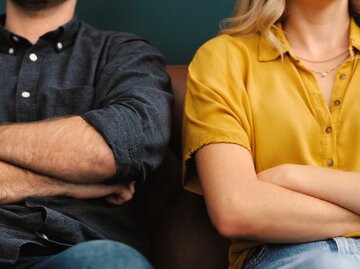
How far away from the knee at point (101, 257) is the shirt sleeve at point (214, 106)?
0.30 meters

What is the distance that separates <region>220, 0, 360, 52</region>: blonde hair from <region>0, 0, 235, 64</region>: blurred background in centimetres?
36

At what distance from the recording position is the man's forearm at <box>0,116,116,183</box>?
1.22 m

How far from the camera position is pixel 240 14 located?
147 centimetres

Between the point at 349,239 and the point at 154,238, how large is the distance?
1.63 feet

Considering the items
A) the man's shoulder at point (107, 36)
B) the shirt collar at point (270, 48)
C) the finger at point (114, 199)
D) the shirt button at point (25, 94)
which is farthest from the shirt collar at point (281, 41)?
the shirt button at point (25, 94)

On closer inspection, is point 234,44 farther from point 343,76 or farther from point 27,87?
point 27,87

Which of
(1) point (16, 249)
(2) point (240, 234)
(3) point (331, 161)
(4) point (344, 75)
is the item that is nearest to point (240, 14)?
(4) point (344, 75)

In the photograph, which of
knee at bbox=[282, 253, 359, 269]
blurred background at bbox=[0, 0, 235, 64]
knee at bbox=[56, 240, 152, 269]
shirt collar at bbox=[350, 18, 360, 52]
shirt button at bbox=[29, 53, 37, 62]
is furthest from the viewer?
blurred background at bbox=[0, 0, 235, 64]

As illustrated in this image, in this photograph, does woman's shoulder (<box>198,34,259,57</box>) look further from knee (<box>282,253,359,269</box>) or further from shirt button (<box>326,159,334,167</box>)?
knee (<box>282,253,359,269</box>)

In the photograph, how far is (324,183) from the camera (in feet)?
3.77

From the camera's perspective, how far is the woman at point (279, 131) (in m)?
1.14

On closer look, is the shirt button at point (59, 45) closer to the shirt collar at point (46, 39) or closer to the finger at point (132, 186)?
the shirt collar at point (46, 39)

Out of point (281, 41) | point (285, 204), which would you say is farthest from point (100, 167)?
point (281, 41)

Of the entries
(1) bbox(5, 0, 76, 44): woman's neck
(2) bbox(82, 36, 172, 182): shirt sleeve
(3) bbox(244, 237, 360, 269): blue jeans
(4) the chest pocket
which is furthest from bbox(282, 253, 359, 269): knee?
(1) bbox(5, 0, 76, 44): woman's neck
